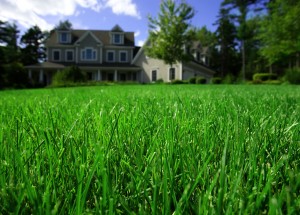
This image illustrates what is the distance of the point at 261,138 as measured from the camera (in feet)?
4.06

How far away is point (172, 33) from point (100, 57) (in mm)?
14982

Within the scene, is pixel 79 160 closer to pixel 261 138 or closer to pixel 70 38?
pixel 261 138

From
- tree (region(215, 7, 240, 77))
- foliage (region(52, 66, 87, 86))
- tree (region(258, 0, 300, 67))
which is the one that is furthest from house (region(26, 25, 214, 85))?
tree (region(215, 7, 240, 77))

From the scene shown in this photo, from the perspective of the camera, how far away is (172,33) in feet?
116

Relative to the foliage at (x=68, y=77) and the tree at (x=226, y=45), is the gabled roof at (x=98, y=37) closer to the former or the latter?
the foliage at (x=68, y=77)

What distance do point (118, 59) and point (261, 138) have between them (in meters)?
45.8

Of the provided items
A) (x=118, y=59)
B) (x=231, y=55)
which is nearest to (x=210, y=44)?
(x=231, y=55)

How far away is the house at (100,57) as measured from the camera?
43.4 metres

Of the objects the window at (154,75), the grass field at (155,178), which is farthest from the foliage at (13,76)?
the grass field at (155,178)

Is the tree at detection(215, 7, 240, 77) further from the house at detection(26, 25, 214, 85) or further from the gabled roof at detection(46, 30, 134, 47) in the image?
the gabled roof at detection(46, 30, 134, 47)

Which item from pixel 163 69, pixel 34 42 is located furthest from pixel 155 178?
pixel 34 42

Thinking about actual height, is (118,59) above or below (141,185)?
above

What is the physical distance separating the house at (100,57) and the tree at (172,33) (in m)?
6.46

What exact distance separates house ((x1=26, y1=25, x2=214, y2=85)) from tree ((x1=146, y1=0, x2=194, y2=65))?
646cm
